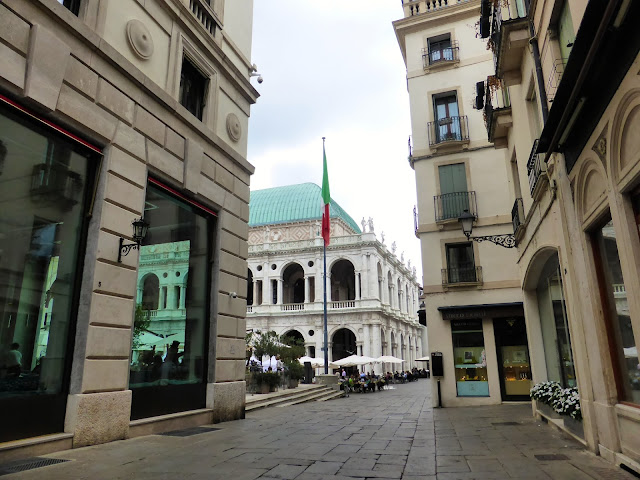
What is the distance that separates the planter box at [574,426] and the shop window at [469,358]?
866 centimetres

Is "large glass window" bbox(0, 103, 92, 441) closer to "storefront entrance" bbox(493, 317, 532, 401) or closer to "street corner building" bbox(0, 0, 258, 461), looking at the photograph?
"street corner building" bbox(0, 0, 258, 461)

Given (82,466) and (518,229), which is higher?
(518,229)

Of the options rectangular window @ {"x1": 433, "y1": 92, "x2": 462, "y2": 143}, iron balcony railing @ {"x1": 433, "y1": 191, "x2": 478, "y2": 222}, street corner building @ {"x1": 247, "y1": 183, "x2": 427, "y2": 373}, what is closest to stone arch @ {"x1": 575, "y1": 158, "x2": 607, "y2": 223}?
iron balcony railing @ {"x1": 433, "y1": 191, "x2": 478, "y2": 222}

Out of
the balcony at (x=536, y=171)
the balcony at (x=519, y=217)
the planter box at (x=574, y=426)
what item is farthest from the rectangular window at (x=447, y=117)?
the planter box at (x=574, y=426)

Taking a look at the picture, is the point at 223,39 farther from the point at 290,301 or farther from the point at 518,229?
the point at 290,301

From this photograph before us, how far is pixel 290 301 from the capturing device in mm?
56500

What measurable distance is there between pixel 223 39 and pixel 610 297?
1141 cm

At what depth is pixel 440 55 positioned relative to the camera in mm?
20734

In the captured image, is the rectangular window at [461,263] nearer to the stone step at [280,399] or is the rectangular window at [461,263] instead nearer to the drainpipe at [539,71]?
the stone step at [280,399]

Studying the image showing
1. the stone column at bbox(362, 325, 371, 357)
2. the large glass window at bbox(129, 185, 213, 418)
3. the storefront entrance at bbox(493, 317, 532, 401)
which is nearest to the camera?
the large glass window at bbox(129, 185, 213, 418)

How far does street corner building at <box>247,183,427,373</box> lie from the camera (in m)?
47.9

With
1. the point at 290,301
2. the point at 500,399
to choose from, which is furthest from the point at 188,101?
the point at 290,301

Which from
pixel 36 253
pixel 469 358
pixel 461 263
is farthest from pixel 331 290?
pixel 36 253

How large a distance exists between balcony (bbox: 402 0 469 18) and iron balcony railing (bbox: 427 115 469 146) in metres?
5.68
